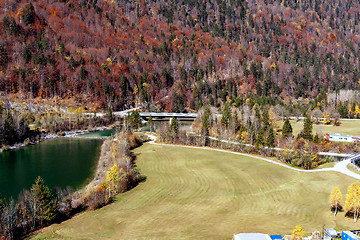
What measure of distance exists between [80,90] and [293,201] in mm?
126171

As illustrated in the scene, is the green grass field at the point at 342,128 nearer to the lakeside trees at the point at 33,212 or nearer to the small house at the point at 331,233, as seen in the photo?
the small house at the point at 331,233


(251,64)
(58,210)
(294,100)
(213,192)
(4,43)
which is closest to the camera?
(58,210)

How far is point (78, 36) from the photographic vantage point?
179 meters

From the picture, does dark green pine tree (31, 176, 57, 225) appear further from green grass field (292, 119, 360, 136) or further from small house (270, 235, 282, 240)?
green grass field (292, 119, 360, 136)

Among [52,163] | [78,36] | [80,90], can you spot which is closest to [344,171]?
[52,163]

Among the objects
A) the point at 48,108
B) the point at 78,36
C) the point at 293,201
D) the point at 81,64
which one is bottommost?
the point at 293,201

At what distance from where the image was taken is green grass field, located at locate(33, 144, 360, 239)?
34219 mm

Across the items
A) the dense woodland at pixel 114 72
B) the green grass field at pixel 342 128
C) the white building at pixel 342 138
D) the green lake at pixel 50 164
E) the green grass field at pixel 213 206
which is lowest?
the green grass field at pixel 213 206

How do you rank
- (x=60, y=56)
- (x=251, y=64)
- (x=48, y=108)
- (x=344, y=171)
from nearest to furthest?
(x=344, y=171)
(x=48, y=108)
(x=60, y=56)
(x=251, y=64)

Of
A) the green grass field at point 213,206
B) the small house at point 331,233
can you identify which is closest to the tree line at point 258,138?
the green grass field at point 213,206

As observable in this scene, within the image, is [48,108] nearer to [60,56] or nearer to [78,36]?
[60,56]

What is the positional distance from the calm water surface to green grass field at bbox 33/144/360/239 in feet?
42.5

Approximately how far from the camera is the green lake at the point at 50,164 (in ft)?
174

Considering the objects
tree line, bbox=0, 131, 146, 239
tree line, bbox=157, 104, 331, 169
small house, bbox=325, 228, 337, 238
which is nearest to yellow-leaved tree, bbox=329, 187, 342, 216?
small house, bbox=325, 228, 337, 238
